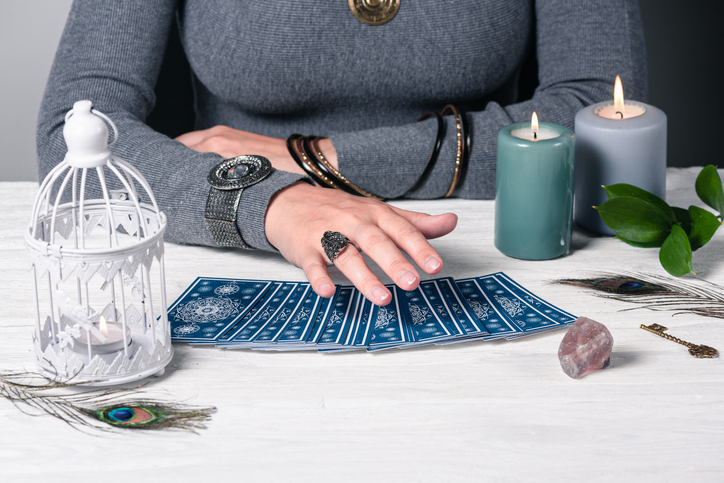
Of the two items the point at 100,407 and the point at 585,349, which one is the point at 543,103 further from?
the point at 100,407

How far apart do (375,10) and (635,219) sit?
0.55 m

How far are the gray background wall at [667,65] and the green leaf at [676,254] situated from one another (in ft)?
4.47

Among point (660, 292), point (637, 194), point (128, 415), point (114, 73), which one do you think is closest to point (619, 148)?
point (637, 194)

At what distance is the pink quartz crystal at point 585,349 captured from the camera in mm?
551

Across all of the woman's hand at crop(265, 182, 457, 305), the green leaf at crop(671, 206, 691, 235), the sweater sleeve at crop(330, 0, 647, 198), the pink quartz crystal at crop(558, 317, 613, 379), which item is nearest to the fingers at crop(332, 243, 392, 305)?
the woman's hand at crop(265, 182, 457, 305)

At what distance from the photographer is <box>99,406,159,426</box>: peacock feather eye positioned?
51 cm

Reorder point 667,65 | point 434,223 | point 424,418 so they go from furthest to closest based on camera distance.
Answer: point 667,65, point 434,223, point 424,418

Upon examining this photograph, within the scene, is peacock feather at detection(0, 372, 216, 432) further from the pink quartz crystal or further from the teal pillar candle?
the teal pillar candle

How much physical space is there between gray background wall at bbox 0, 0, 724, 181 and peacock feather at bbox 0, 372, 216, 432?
5.37ft

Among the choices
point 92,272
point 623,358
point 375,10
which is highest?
point 375,10

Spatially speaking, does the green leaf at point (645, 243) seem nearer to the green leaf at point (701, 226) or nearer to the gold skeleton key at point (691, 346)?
the green leaf at point (701, 226)

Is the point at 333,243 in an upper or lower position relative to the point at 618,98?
lower

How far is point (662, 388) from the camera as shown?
0.55 metres

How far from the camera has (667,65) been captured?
1909 millimetres
